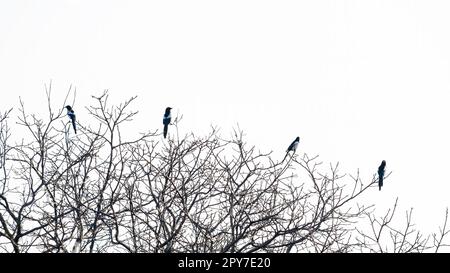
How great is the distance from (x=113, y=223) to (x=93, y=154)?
3.93 ft
